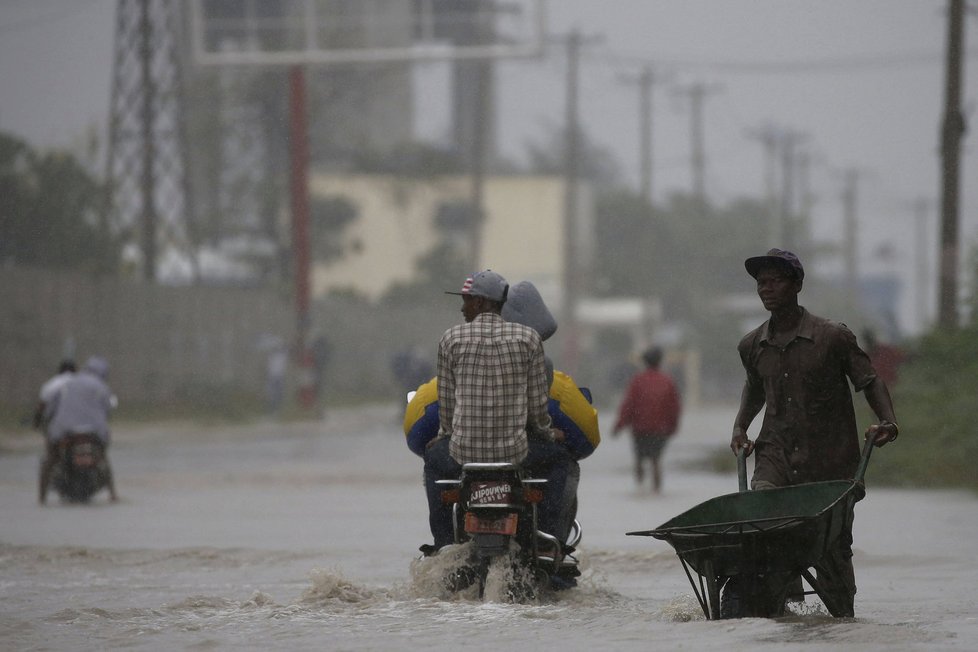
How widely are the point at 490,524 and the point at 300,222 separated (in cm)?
3305

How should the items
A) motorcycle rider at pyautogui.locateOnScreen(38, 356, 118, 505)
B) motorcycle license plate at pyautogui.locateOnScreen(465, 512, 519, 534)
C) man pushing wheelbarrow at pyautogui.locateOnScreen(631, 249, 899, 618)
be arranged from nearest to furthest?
1. man pushing wheelbarrow at pyautogui.locateOnScreen(631, 249, 899, 618)
2. motorcycle license plate at pyautogui.locateOnScreen(465, 512, 519, 534)
3. motorcycle rider at pyautogui.locateOnScreen(38, 356, 118, 505)

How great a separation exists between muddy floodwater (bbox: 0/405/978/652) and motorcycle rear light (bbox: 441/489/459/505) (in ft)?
1.53

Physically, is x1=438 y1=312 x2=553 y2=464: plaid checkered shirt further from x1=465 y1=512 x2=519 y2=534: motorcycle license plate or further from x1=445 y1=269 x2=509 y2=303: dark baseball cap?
x1=465 y1=512 x2=519 y2=534: motorcycle license plate

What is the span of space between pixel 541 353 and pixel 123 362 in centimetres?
3256

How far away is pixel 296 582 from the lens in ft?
36.3

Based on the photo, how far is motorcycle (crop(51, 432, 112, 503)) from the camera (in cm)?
1833

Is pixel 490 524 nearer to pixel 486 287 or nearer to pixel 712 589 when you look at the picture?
pixel 486 287

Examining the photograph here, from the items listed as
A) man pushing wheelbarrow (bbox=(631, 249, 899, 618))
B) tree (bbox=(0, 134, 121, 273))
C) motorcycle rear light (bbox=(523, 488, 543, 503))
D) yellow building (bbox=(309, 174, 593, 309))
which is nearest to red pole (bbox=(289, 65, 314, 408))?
tree (bbox=(0, 134, 121, 273))

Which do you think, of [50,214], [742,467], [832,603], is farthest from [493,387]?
[50,214]

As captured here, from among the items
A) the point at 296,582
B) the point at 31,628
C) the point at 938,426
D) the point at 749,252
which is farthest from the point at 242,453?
the point at 749,252

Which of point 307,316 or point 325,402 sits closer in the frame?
point 307,316

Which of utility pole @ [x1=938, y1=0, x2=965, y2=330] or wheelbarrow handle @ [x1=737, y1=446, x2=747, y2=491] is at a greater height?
utility pole @ [x1=938, y1=0, x2=965, y2=330]

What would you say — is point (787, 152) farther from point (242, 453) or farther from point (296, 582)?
A: point (296, 582)

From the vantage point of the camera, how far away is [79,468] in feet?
60.2
